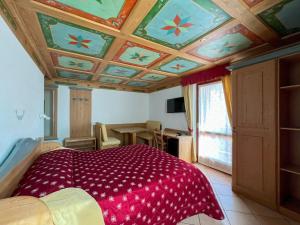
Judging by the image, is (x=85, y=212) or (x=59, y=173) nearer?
(x=85, y=212)

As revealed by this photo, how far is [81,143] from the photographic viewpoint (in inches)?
169

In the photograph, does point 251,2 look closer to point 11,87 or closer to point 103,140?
point 11,87

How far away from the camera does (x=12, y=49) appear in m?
1.48

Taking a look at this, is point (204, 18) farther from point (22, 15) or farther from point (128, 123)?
point (128, 123)

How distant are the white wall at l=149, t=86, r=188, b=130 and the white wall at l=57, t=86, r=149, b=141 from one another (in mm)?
384

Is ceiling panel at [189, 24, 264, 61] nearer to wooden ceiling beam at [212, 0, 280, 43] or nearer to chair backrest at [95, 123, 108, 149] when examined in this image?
wooden ceiling beam at [212, 0, 280, 43]

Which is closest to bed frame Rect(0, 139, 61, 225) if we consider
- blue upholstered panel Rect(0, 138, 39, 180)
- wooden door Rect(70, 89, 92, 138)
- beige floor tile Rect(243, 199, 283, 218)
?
blue upholstered panel Rect(0, 138, 39, 180)

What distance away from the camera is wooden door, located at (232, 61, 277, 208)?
1877 mm

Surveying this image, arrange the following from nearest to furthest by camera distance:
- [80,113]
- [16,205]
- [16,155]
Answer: [16,205] → [16,155] → [80,113]

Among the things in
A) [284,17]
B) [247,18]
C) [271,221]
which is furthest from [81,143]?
[284,17]

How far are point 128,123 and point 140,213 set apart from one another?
434 centimetres

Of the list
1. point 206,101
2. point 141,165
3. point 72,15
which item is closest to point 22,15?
point 72,15

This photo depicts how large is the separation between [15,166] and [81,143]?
3300 mm

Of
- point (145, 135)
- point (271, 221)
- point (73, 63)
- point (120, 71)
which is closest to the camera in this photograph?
point (271, 221)
